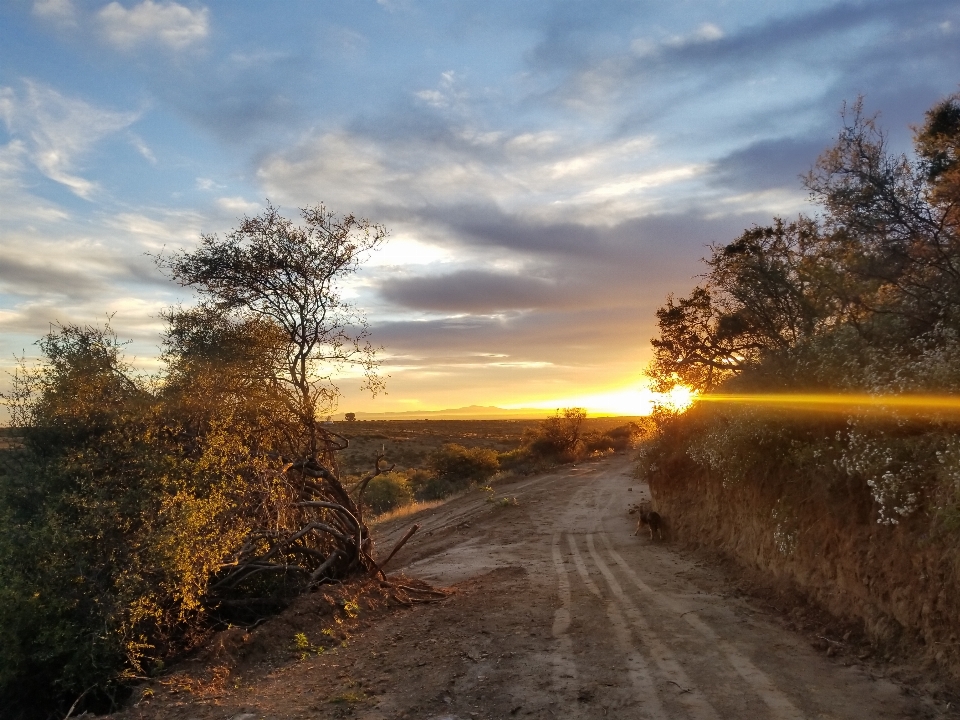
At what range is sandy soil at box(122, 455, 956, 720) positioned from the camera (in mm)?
6344

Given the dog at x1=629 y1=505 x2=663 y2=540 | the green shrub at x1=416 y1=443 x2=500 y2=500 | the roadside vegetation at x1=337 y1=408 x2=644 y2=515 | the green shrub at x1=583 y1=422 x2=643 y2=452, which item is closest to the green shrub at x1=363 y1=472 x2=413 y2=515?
the roadside vegetation at x1=337 y1=408 x2=644 y2=515

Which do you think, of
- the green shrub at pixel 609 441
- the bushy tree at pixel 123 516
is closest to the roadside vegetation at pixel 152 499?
the bushy tree at pixel 123 516

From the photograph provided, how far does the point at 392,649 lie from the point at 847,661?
18.4 ft

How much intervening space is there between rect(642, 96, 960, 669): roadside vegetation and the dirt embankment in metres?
0.02

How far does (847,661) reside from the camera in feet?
23.6

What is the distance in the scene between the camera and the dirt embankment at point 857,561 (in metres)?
6.42

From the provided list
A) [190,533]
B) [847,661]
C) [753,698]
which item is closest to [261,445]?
[190,533]

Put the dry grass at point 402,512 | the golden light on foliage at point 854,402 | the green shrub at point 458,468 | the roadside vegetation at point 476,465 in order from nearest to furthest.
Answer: the golden light on foliage at point 854,402 → the dry grass at point 402,512 → the roadside vegetation at point 476,465 → the green shrub at point 458,468

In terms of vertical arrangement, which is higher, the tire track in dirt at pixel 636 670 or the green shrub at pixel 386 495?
the tire track in dirt at pixel 636 670

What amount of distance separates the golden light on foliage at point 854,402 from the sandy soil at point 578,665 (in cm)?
294

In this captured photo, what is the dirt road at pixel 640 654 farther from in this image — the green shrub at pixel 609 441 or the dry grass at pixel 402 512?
the green shrub at pixel 609 441

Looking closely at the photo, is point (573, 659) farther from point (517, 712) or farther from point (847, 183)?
point (847, 183)

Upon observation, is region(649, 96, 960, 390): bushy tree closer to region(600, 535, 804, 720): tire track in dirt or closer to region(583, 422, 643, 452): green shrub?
region(600, 535, 804, 720): tire track in dirt

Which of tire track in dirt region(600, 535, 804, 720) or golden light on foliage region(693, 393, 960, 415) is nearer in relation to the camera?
tire track in dirt region(600, 535, 804, 720)
